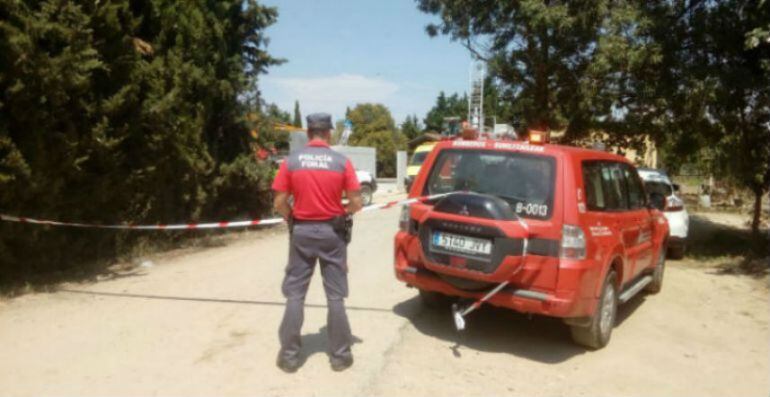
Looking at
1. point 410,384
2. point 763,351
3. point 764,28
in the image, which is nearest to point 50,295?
point 410,384

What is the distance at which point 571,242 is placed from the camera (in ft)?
16.6

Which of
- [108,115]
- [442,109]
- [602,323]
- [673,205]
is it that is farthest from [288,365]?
[442,109]

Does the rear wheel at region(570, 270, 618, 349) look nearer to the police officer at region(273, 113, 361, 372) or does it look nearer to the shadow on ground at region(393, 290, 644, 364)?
the shadow on ground at region(393, 290, 644, 364)

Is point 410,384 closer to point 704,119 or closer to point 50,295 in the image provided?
point 50,295

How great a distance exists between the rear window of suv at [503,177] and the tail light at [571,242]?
20 cm

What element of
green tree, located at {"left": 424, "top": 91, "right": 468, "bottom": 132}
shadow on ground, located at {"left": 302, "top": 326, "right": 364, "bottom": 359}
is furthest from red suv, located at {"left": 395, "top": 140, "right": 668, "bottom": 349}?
green tree, located at {"left": 424, "top": 91, "right": 468, "bottom": 132}

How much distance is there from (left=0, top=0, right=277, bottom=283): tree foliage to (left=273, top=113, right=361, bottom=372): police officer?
3.70 metres

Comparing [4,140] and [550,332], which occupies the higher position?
[4,140]

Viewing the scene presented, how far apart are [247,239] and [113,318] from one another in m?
6.10

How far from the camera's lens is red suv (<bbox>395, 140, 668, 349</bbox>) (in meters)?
5.07

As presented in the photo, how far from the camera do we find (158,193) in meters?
9.93

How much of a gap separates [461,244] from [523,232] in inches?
21.1

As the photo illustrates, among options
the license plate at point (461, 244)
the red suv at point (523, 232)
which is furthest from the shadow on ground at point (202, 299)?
the license plate at point (461, 244)

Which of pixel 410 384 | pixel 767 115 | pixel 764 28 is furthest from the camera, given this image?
pixel 767 115
